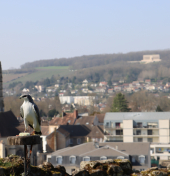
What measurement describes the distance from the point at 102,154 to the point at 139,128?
72.2 feet

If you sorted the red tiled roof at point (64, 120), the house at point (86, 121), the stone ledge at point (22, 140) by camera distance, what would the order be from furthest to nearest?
the red tiled roof at point (64, 120) → the house at point (86, 121) → the stone ledge at point (22, 140)

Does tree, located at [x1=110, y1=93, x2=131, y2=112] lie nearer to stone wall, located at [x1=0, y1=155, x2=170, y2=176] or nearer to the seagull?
stone wall, located at [x1=0, y1=155, x2=170, y2=176]

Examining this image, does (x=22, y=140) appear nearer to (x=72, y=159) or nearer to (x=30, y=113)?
(x=30, y=113)

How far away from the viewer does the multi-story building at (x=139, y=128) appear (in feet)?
193

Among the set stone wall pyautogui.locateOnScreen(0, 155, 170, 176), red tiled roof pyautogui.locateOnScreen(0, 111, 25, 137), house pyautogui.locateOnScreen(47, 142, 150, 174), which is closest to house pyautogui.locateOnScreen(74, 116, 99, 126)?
red tiled roof pyautogui.locateOnScreen(0, 111, 25, 137)

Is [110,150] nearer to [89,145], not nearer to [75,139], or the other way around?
[89,145]

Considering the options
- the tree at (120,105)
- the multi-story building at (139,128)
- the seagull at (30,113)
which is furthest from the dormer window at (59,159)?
the tree at (120,105)

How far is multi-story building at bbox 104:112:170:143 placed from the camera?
58844 millimetres

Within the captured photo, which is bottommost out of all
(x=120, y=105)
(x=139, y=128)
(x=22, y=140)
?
(x=120, y=105)

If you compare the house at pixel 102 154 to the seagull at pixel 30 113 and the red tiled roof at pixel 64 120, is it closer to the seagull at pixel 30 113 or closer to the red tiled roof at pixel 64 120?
the seagull at pixel 30 113

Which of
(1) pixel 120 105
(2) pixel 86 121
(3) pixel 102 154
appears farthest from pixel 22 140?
(1) pixel 120 105

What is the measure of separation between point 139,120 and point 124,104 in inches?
1531

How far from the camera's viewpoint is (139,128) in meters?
59.4

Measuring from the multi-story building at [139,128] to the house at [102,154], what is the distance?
16897 mm
